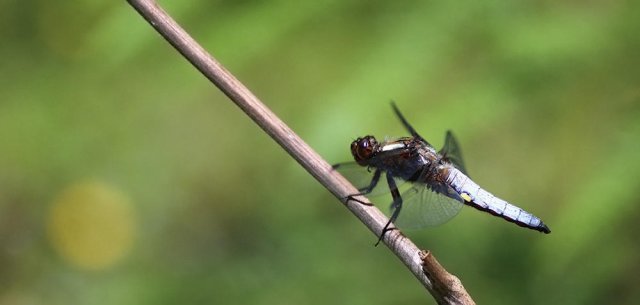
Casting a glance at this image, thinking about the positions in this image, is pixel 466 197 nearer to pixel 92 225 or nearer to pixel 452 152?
pixel 452 152

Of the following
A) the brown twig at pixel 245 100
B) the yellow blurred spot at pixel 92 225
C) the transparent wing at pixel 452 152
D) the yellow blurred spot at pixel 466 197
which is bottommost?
the brown twig at pixel 245 100

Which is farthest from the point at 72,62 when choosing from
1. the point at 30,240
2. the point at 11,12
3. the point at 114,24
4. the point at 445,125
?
the point at 445,125

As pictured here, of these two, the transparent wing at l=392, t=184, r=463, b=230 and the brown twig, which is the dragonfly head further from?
the brown twig

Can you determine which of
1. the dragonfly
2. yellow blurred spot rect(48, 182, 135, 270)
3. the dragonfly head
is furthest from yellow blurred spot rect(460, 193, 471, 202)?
yellow blurred spot rect(48, 182, 135, 270)

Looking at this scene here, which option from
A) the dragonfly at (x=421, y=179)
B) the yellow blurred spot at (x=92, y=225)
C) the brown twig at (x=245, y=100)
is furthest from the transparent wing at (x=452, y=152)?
the yellow blurred spot at (x=92, y=225)

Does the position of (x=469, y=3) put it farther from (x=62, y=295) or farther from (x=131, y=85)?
(x=62, y=295)

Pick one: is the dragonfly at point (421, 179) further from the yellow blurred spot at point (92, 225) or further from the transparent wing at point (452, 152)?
the yellow blurred spot at point (92, 225)

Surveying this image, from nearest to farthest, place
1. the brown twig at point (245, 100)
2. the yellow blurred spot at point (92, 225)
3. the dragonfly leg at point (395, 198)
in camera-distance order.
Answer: the brown twig at point (245, 100) → the dragonfly leg at point (395, 198) → the yellow blurred spot at point (92, 225)

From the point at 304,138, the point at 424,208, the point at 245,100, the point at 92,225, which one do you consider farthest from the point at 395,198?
the point at 92,225
